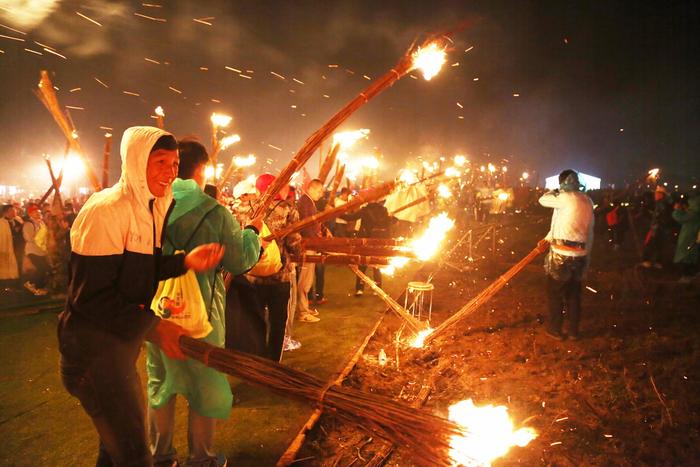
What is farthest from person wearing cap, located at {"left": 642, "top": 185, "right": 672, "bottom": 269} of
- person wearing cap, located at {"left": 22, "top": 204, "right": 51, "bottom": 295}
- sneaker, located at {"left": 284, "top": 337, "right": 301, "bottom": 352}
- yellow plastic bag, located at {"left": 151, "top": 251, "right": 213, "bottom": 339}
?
person wearing cap, located at {"left": 22, "top": 204, "right": 51, "bottom": 295}

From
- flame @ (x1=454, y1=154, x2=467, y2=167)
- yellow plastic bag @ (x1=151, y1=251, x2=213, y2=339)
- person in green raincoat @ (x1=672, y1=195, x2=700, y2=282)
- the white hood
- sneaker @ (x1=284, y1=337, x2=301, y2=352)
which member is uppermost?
flame @ (x1=454, y1=154, x2=467, y2=167)

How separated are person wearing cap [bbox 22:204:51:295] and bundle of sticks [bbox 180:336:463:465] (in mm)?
8959

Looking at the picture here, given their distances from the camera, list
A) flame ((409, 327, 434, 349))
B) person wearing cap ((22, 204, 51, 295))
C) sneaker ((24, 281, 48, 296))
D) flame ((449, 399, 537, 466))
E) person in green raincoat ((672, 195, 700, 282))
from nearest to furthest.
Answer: flame ((449, 399, 537, 466))
flame ((409, 327, 434, 349))
sneaker ((24, 281, 48, 296))
person wearing cap ((22, 204, 51, 295))
person in green raincoat ((672, 195, 700, 282))

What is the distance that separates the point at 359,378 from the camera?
190 inches

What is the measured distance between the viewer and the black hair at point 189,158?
296 centimetres

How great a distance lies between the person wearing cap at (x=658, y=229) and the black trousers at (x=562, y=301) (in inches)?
295

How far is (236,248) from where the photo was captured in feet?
9.08

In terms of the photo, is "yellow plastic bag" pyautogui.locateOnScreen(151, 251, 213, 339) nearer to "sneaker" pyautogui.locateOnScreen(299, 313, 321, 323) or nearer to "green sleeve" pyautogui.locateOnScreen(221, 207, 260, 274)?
"green sleeve" pyautogui.locateOnScreen(221, 207, 260, 274)

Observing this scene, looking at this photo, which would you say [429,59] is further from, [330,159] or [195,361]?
[330,159]

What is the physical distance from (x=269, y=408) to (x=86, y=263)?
295cm

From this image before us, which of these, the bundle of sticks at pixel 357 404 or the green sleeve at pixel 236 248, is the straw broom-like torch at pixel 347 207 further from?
the bundle of sticks at pixel 357 404

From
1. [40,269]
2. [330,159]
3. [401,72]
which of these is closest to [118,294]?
[401,72]

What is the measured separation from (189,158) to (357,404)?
205cm

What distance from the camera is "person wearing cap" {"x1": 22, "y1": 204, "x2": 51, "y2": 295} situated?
9109 mm
